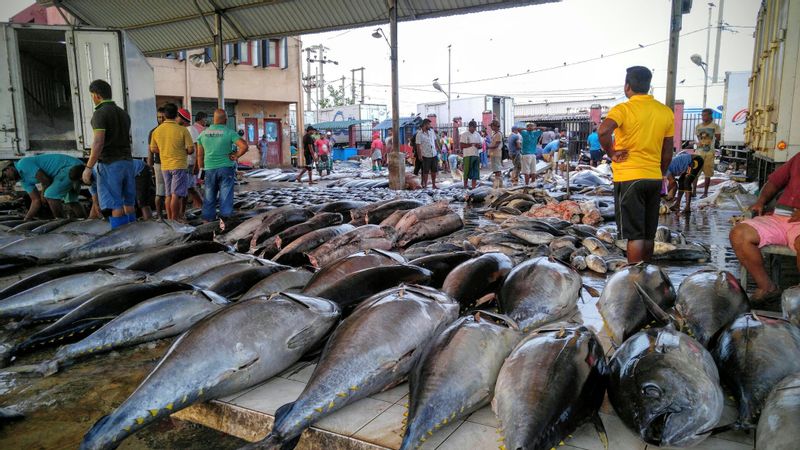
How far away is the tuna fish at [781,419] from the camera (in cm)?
181

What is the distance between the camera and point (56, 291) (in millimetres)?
4191

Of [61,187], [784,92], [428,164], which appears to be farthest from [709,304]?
[428,164]

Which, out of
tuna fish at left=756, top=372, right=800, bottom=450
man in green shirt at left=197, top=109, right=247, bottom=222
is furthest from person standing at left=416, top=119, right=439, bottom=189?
tuna fish at left=756, top=372, right=800, bottom=450

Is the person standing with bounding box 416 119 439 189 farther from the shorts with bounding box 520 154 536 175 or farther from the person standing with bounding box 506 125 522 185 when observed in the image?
the shorts with bounding box 520 154 536 175

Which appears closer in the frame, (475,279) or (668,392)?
(668,392)

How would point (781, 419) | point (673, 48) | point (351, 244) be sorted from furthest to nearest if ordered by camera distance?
point (673, 48), point (351, 244), point (781, 419)

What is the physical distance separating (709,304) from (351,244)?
3.49m

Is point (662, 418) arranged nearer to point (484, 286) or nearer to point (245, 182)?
point (484, 286)

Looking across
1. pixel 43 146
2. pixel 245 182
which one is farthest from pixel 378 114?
pixel 43 146

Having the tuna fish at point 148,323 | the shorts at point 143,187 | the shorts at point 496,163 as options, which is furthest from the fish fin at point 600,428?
the shorts at point 496,163

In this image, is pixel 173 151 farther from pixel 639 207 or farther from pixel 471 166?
pixel 471 166

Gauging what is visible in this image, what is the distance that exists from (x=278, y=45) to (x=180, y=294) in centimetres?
2655

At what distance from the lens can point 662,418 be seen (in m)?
2.09

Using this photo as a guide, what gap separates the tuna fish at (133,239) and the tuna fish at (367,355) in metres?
4.48
